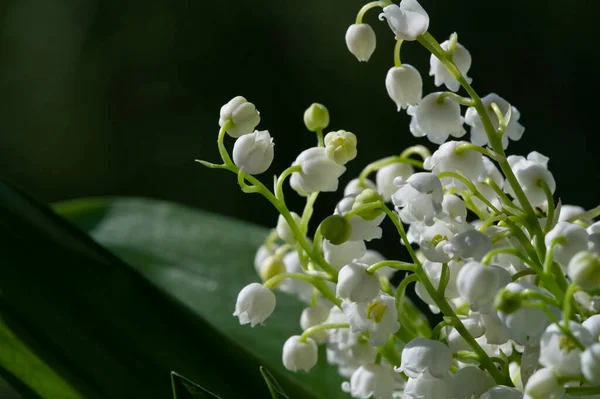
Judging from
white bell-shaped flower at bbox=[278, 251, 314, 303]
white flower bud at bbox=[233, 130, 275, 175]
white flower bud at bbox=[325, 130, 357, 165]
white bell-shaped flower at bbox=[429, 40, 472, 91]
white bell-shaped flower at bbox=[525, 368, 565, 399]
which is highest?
white bell-shaped flower at bbox=[429, 40, 472, 91]

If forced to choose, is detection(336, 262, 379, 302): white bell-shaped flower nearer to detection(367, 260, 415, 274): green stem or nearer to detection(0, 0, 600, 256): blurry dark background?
detection(367, 260, 415, 274): green stem

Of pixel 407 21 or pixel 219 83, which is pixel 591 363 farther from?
pixel 219 83

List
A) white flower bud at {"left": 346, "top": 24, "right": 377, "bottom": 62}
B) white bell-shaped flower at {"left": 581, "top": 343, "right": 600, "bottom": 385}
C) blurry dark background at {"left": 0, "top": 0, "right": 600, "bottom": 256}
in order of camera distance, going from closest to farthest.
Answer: white bell-shaped flower at {"left": 581, "top": 343, "right": 600, "bottom": 385}
white flower bud at {"left": 346, "top": 24, "right": 377, "bottom": 62}
blurry dark background at {"left": 0, "top": 0, "right": 600, "bottom": 256}

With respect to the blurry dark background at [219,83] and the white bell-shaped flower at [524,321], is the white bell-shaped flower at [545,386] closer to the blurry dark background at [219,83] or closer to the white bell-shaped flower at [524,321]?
the white bell-shaped flower at [524,321]

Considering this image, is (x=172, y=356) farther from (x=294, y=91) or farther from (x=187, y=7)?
(x=187, y=7)

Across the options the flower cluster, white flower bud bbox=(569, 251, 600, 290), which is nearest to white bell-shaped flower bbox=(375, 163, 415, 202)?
the flower cluster

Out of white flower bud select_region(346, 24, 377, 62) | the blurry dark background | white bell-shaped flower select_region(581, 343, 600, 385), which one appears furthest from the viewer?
the blurry dark background
